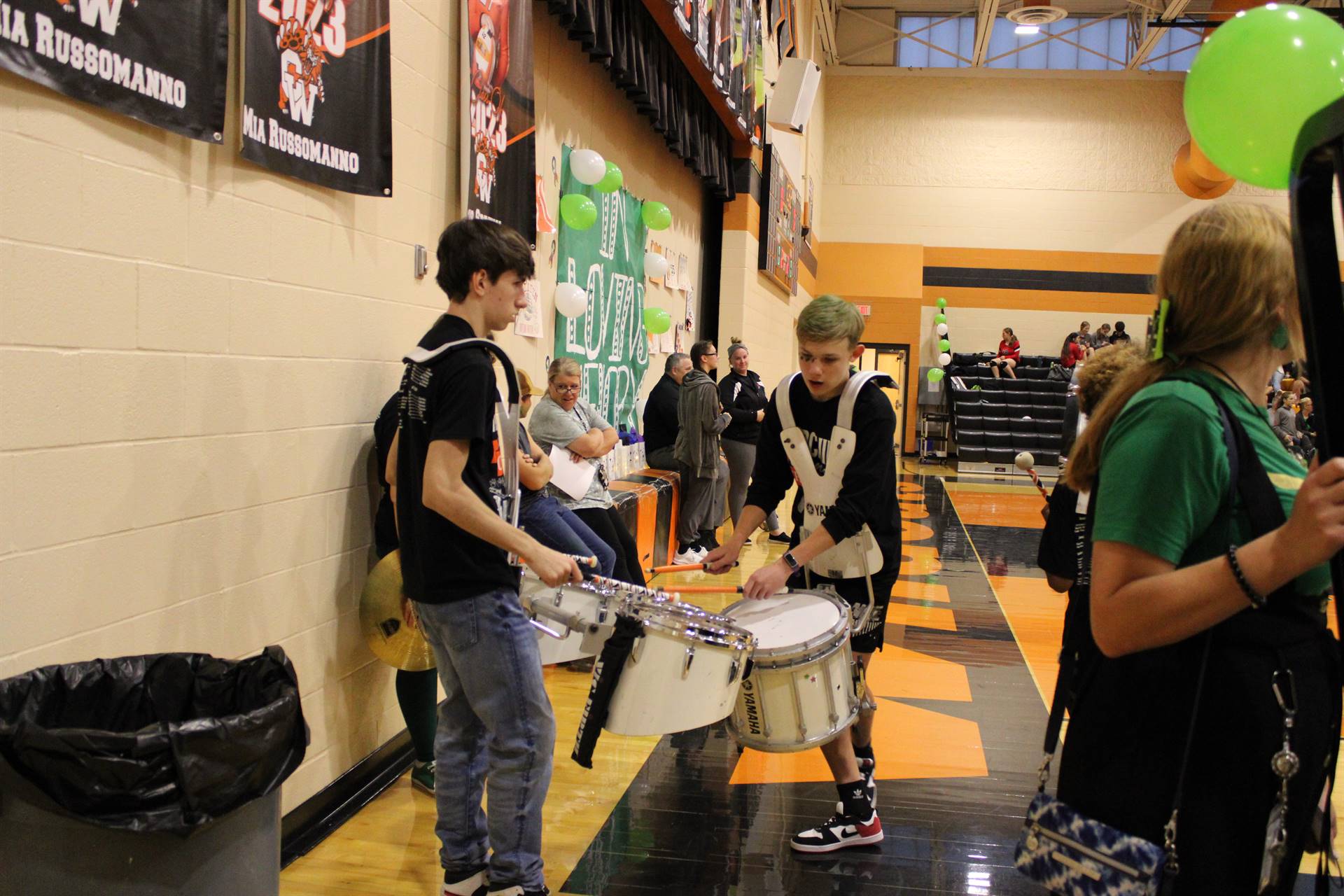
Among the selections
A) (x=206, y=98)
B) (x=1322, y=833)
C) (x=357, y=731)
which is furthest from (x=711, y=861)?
(x=206, y=98)

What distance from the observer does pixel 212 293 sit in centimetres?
272

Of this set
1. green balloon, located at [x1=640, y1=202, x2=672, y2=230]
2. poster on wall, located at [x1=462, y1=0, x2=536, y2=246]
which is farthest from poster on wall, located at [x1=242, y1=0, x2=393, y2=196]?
green balloon, located at [x1=640, y1=202, x2=672, y2=230]

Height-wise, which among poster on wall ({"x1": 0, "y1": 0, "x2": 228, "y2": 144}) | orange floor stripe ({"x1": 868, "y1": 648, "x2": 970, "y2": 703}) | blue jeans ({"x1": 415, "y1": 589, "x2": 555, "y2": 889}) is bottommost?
orange floor stripe ({"x1": 868, "y1": 648, "x2": 970, "y2": 703})

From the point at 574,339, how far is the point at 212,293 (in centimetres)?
391

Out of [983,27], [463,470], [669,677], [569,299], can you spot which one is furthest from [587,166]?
[983,27]

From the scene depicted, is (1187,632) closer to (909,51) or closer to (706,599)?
(706,599)

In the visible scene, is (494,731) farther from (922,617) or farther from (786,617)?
(922,617)

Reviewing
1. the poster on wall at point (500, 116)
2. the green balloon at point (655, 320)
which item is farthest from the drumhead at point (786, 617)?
the green balloon at point (655, 320)

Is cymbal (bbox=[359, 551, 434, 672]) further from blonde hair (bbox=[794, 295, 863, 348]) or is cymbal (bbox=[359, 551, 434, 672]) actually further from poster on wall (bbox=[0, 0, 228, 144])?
blonde hair (bbox=[794, 295, 863, 348])

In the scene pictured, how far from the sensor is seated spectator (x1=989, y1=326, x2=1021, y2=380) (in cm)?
1984

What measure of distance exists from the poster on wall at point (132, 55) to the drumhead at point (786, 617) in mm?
1957

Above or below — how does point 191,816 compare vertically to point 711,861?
above

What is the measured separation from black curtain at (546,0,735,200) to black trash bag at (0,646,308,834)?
4.24 metres

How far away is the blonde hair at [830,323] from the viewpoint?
2920 millimetres
